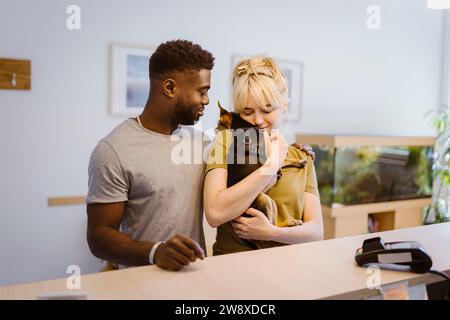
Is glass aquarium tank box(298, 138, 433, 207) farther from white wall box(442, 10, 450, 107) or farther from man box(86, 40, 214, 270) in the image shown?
man box(86, 40, 214, 270)

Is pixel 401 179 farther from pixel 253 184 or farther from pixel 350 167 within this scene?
pixel 253 184

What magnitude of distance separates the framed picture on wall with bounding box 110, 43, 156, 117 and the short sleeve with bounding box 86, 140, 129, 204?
1864mm

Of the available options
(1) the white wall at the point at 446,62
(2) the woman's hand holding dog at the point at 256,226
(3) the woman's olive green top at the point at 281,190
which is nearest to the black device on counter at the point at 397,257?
(2) the woman's hand holding dog at the point at 256,226

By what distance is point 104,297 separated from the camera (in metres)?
0.76

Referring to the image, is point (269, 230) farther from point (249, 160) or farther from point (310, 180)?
point (310, 180)

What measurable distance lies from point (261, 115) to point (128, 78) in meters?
2.00

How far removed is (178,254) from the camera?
0.90 m

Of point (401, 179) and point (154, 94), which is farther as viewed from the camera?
point (401, 179)

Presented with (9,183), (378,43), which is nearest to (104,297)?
(9,183)

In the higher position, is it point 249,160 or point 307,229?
point 249,160

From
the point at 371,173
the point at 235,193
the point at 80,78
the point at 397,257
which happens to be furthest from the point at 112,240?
the point at 371,173

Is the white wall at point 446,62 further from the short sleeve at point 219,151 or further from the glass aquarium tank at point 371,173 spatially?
the short sleeve at point 219,151

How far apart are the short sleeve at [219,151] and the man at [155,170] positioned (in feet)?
0.31
